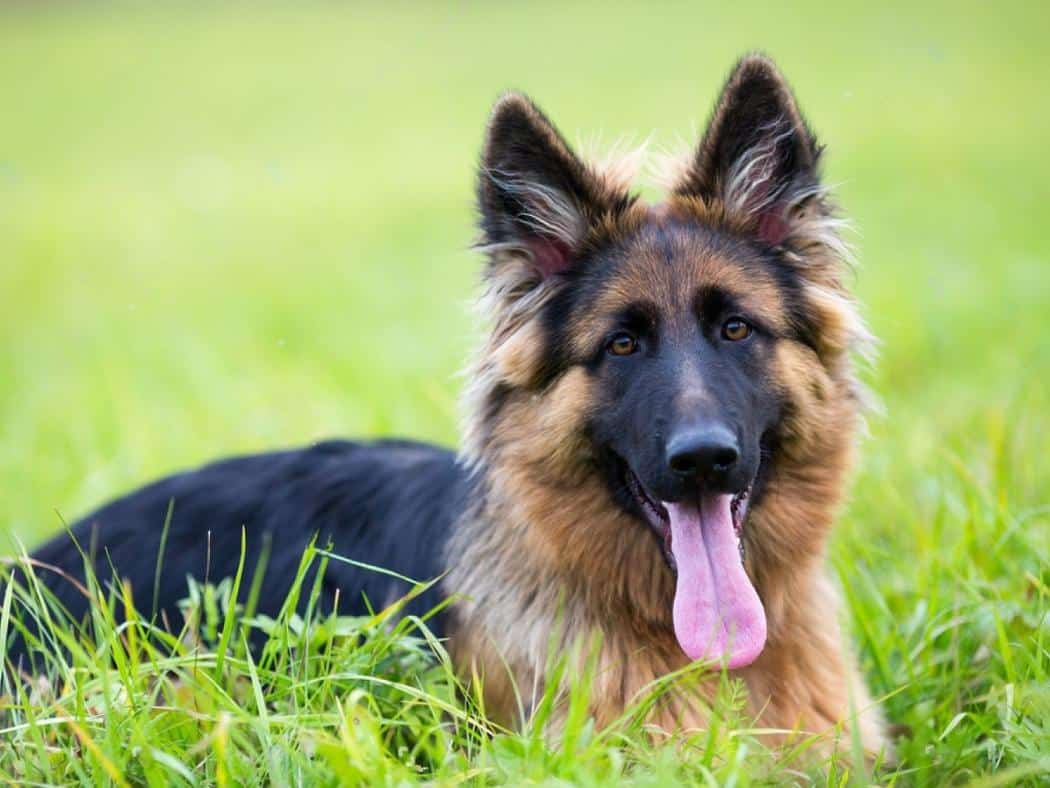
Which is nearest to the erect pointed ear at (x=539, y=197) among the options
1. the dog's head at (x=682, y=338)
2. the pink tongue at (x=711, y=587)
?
the dog's head at (x=682, y=338)

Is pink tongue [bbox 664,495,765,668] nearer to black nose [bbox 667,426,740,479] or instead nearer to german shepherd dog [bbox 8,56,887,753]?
german shepherd dog [bbox 8,56,887,753]

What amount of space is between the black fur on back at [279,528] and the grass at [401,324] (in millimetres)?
250

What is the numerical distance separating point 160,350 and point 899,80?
641 inches

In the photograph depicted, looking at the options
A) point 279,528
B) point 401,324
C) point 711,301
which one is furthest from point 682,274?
point 401,324

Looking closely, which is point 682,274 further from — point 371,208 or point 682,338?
point 371,208

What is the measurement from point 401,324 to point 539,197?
7272 mm

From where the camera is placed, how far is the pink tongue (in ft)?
12.3

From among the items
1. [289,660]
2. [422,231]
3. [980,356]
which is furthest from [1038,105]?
[289,660]

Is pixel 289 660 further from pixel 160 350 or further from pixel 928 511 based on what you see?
pixel 160 350

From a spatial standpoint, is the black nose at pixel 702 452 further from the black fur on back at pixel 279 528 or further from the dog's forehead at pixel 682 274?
the black fur on back at pixel 279 528

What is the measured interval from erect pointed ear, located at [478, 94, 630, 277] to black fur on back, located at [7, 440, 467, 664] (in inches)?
38.6

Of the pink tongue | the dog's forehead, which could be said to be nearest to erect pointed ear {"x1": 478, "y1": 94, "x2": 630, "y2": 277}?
the dog's forehead

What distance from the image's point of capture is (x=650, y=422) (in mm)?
3730

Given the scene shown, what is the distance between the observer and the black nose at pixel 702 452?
11.6ft
